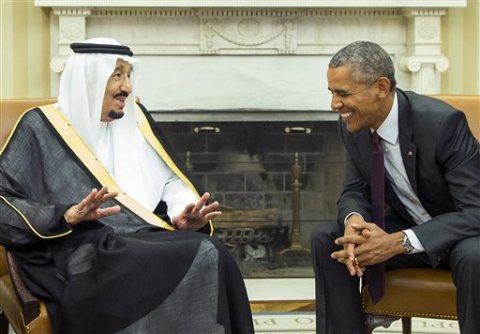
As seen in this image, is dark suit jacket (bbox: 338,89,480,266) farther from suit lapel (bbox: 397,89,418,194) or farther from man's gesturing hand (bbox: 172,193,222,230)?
man's gesturing hand (bbox: 172,193,222,230)

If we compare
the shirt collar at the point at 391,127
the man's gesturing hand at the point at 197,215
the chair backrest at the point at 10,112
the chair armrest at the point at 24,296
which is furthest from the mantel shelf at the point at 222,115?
the chair armrest at the point at 24,296

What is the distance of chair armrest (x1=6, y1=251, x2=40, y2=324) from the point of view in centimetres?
254

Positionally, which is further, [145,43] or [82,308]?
[145,43]

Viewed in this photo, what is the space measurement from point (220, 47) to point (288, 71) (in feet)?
1.36

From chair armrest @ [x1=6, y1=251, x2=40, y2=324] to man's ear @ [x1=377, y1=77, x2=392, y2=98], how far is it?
116cm

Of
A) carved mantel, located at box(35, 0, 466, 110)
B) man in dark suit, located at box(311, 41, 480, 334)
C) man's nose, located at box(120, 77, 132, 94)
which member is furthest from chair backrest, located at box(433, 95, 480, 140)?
carved mantel, located at box(35, 0, 466, 110)

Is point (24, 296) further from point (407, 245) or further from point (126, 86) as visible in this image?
point (407, 245)

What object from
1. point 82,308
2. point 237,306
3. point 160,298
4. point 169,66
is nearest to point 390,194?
point 237,306

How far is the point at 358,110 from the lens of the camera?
2.73 m

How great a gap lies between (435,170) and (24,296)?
4.11ft

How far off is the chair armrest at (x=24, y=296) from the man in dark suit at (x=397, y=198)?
0.83 meters

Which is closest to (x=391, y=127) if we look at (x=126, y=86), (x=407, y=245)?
(x=407, y=245)

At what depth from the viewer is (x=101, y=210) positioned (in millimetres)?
2617

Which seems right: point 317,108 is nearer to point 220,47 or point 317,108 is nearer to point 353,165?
point 220,47
